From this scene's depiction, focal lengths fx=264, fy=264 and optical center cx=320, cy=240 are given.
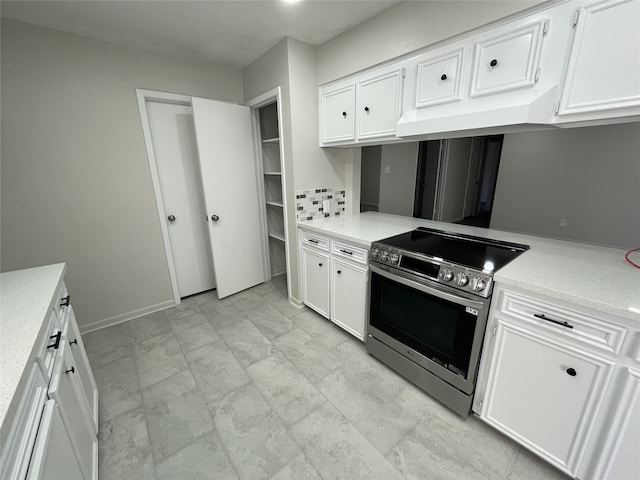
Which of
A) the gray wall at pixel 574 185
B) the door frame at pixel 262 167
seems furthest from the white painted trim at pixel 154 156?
the gray wall at pixel 574 185

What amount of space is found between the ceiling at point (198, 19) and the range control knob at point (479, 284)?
1.81m

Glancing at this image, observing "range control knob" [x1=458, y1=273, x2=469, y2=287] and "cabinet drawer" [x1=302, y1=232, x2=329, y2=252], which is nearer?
"range control knob" [x1=458, y1=273, x2=469, y2=287]

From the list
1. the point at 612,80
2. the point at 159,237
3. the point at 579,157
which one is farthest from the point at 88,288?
the point at 579,157

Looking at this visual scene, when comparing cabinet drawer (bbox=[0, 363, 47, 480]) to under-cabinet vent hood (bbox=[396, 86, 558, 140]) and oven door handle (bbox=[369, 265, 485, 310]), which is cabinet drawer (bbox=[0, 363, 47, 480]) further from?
under-cabinet vent hood (bbox=[396, 86, 558, 140])

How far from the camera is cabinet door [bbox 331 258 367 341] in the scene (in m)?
2.04

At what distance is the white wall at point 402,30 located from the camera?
1.41 metres

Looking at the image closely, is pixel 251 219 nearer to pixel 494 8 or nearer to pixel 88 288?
pixel 88 288

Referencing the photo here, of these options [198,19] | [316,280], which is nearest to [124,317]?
[316,280]

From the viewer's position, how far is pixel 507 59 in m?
1.37

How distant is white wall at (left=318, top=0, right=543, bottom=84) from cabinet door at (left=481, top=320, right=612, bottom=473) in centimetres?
160

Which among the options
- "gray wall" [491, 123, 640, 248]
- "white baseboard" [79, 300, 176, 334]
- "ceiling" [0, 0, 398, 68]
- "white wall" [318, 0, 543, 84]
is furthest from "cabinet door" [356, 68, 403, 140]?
"gray wall" [491, 123, 640, 248]

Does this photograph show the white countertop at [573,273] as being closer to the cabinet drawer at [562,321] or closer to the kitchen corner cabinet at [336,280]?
the cabinet drawer at [562,321]

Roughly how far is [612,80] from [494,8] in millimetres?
661

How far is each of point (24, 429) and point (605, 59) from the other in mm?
2410
